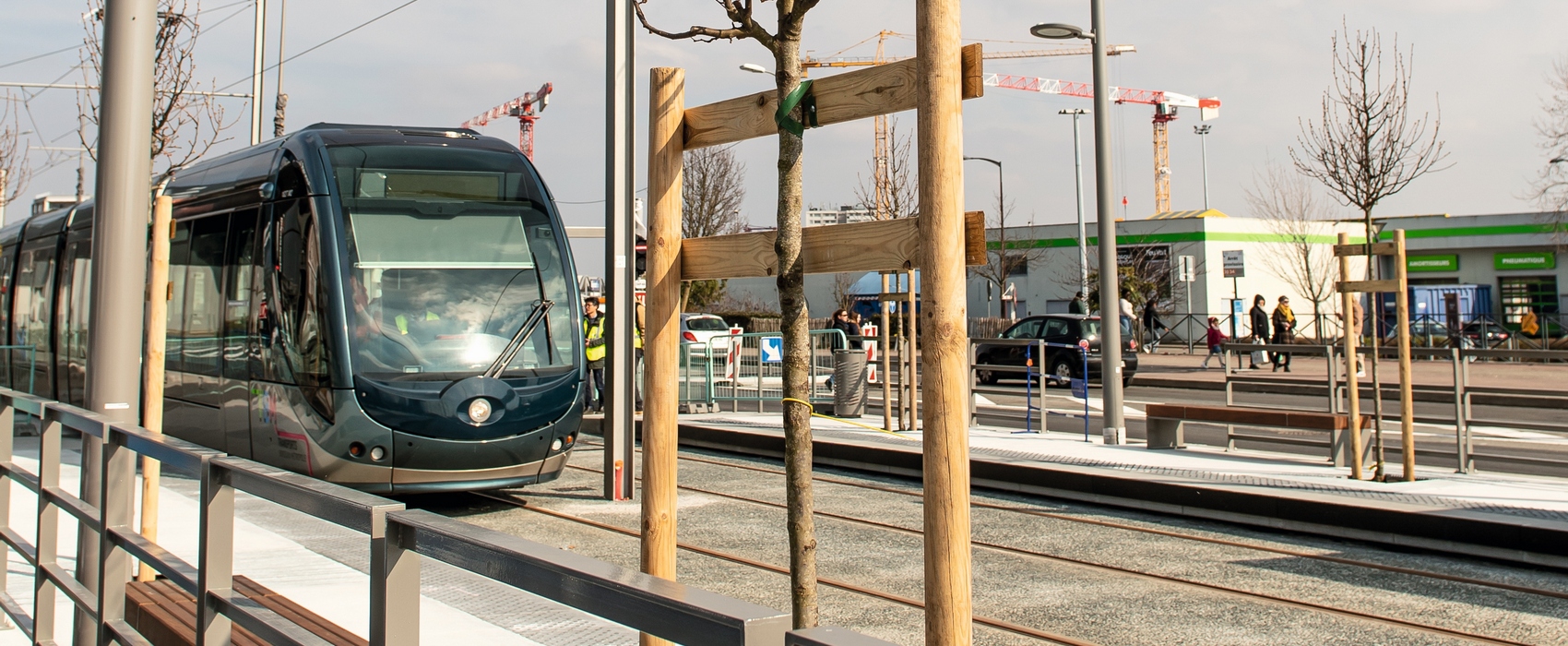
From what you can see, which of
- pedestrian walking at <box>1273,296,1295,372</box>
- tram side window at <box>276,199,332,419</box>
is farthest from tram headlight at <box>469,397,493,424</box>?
pedestrian walking at <box>1273,296,1295,372</box>

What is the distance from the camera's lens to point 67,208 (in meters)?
15.5

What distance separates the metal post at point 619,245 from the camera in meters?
10.2

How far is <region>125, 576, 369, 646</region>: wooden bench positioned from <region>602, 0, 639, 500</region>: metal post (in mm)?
5312

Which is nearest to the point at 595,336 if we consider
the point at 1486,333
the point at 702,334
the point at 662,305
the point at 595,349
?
the point at 595,349

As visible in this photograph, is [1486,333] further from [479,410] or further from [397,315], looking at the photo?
[397,315]

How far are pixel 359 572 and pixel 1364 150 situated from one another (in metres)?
14.6

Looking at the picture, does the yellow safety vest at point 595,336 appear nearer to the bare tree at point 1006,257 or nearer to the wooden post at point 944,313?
the wooden post at point 944,313

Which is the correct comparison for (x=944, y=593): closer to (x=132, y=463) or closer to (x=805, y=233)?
(x=805, y=233)

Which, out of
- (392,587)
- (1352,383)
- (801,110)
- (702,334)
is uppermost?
(702,334)

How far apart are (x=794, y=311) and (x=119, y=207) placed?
338 centimetres

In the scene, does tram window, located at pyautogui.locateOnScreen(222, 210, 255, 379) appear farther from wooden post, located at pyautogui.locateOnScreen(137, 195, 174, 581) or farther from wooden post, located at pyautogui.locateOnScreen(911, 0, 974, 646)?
wooden post, located at pyautogui.locateOnScreen(911, 0, 974, 646)

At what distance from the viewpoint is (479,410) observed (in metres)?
9.23

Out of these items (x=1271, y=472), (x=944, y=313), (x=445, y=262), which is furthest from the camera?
(x=1271, y=472)

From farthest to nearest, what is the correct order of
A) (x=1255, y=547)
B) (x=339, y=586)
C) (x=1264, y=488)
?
1. (x=1264, y=488)
2. (x=1255, y=547)
3. (x=339, y=586)
